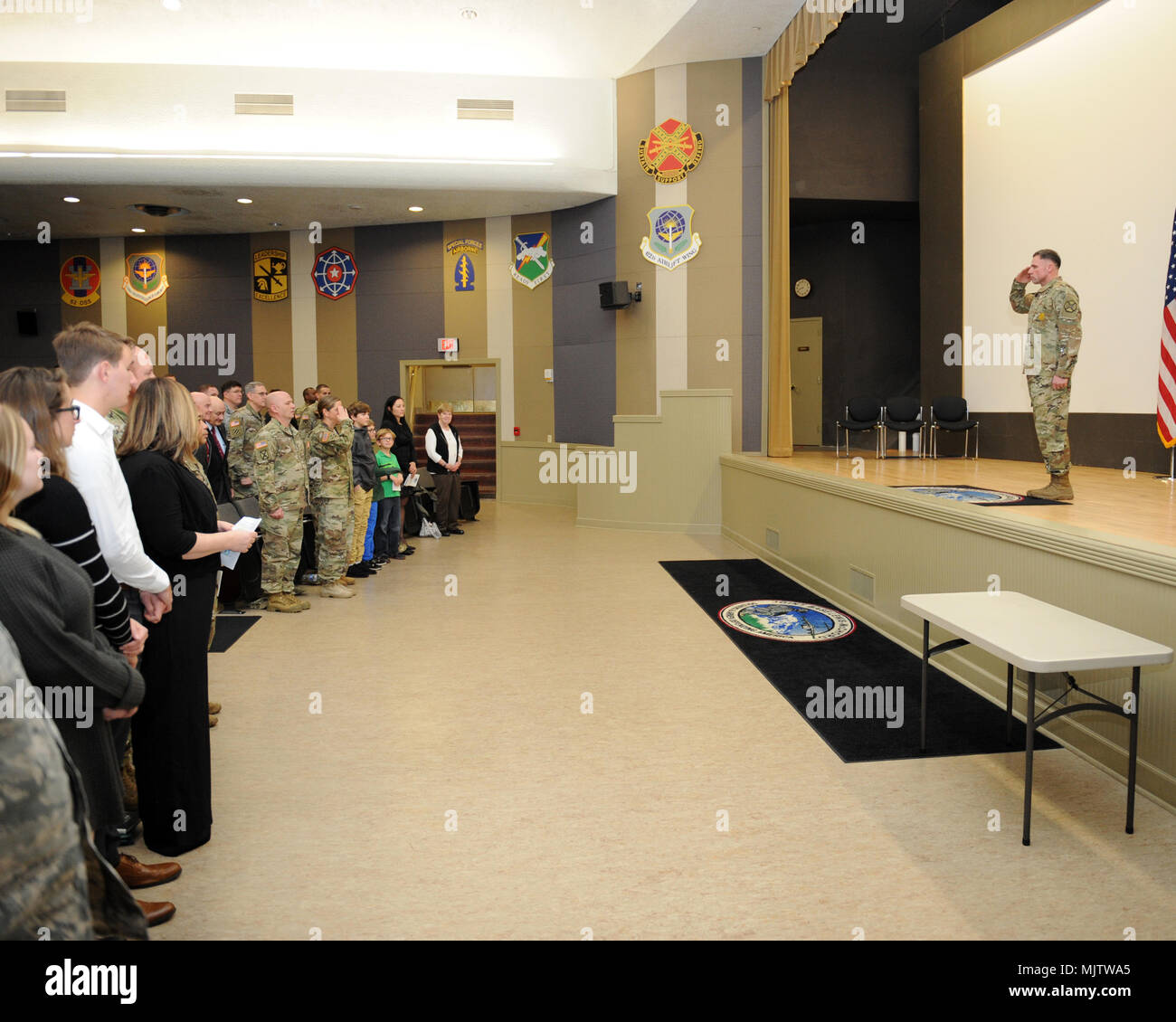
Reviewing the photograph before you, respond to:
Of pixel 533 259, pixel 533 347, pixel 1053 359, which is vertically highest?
pixel 533 259

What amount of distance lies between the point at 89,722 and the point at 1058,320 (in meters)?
5.28

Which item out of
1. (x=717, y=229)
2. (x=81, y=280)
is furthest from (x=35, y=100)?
(x=717, y=229)

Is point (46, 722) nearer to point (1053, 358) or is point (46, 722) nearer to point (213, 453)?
point (213, 453)

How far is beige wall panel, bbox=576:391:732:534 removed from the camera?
30.5 ft

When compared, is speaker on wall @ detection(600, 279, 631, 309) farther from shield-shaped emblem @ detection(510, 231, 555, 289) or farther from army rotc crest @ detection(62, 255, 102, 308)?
army rotc crest @ detection(62, 255, 102, 308)

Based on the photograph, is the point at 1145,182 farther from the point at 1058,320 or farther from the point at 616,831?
the point at 616,831

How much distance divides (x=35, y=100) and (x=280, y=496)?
7.48 m

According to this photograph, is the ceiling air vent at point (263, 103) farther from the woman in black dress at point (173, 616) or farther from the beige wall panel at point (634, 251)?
the woman in black dress at point (173, 616)

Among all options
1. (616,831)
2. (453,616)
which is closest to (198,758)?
(616,831)

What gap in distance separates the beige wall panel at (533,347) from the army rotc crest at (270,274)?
328 centimetres

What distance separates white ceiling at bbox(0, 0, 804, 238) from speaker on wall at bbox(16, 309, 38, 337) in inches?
73.7

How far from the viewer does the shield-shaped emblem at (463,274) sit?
1209 centimetres

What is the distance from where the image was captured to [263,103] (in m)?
10.2

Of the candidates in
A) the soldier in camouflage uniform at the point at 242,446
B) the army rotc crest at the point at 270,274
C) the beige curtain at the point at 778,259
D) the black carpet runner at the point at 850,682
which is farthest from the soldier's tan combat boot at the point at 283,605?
the army rotc crest at the point at 270,274
